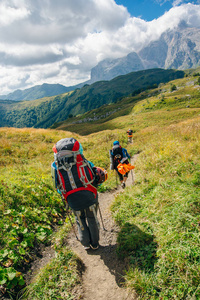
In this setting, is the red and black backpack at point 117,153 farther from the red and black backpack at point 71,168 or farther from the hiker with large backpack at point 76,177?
the red and black backpack at point 71,168

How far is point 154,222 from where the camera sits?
15.4 ft

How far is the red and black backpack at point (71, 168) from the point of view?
156 inches

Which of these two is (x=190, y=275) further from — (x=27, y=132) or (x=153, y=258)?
(x=27, y=132)

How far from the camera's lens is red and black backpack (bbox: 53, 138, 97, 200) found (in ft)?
13.0

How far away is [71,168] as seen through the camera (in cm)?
407

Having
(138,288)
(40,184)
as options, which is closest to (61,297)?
(138,288)

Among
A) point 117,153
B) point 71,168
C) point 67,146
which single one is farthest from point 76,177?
point 117,153

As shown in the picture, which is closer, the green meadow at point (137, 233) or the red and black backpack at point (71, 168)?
the green meadow at point (137, 233)

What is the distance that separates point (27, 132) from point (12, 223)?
1633cm

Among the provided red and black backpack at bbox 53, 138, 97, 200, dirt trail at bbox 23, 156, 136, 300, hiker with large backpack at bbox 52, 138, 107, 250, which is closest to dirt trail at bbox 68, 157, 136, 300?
dirt trail at bbox 23, 156, 136, 300

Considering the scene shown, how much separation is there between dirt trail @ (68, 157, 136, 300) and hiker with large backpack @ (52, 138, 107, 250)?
3.62 ft

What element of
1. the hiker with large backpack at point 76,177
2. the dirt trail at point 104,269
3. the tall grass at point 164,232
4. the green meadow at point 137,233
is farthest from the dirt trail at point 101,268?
the hiker with large backpack at point 76,177

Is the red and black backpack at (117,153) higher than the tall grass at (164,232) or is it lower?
higher

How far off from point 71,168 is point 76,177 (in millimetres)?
277
